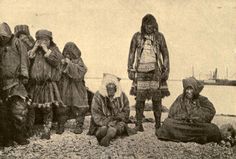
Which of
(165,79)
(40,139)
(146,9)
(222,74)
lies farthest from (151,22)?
(40,139)

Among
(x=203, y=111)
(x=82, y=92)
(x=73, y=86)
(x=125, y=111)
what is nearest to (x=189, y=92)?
(x=203, y=111)

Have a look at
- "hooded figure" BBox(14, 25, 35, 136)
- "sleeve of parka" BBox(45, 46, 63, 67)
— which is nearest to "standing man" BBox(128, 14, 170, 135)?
"sleeve of parka" BBox(45, 46, 63, 67)

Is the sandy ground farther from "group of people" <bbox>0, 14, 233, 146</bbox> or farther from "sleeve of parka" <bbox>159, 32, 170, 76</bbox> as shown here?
"sleeve of parka" <bbox>159, 32, 170, 76</bbox>

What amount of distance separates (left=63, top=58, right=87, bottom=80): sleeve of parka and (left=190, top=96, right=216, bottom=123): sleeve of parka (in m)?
1.46

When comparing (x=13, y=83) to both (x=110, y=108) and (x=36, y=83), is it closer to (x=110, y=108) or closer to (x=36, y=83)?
(x=36, y=83)

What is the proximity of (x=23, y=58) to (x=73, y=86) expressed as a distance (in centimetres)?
75

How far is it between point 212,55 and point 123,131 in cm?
161

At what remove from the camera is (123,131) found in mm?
5691

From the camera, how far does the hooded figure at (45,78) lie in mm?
5645

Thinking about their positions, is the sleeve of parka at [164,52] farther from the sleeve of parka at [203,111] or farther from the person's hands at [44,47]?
the person's hands at [44,47]

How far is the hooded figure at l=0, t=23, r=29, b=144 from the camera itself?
18.0 ft

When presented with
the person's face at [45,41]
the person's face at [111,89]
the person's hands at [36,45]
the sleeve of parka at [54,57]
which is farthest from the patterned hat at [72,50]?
the person's face at [111,89]

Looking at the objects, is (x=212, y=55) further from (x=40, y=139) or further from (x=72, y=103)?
(x=40, y=139)

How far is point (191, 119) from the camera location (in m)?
5.75
